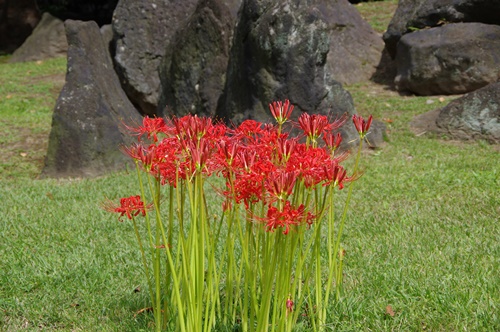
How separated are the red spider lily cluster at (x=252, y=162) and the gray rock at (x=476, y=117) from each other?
6.24 m

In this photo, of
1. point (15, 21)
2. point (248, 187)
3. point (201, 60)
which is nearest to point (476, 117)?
point (201, 60)

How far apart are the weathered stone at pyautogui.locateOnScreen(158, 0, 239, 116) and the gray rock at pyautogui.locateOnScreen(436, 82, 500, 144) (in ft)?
10.6

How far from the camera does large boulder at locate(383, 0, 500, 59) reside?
11.9 meters

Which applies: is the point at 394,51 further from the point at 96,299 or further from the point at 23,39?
the point at 23,39

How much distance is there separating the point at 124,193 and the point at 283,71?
8.26 feet

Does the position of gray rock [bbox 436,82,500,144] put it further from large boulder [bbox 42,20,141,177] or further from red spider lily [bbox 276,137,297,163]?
red spider lily [bbox 276,137,297,163]

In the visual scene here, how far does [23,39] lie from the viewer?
66.1 feet

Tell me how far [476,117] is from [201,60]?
3957mm

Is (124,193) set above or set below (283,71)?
below

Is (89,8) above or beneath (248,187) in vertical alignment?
beneath

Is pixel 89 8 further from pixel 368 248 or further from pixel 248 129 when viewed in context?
pixel 248 129

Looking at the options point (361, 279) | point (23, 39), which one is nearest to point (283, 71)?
point (361, 279)

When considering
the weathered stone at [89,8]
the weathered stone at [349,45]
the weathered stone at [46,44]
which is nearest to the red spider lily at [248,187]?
the weathered stone at [349,45]

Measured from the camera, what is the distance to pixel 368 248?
480cm
